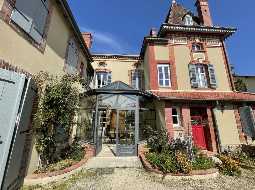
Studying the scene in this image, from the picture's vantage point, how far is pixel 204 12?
15.9 meters

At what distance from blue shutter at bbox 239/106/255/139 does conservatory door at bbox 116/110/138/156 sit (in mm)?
6821

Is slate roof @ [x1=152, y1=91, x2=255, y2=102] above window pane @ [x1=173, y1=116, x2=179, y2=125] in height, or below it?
above

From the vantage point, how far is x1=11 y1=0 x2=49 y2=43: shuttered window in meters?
6.03

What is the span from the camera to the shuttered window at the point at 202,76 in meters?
13.4

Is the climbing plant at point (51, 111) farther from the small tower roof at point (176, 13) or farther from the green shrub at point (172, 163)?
the small tower roof at point (176, 13)

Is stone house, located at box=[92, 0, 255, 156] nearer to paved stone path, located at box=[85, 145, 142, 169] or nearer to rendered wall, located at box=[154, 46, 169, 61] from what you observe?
rendered wall, located at box=[154, 46, 169, 61]

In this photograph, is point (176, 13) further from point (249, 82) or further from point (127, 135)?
point (127, 135)

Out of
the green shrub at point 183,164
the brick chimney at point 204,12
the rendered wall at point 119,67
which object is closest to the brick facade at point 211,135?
the green shrub at point 183,164

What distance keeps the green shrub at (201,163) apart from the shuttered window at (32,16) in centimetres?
769

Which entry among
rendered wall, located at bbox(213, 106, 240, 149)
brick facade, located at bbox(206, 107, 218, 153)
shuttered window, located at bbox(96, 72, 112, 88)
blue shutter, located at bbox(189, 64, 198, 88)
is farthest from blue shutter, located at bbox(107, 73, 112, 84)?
rendered wall, located at bbox(213, 106, 240, 149)

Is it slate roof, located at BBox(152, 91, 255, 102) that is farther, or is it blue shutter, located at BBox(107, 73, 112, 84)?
blue shutter, located at BBox(107, 73, 112, 84)

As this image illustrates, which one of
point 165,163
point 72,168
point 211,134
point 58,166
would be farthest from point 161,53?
point 58,166

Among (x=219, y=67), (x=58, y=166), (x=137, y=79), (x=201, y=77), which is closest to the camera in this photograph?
(x=58, y=166)

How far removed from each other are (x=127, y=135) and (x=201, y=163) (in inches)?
172
